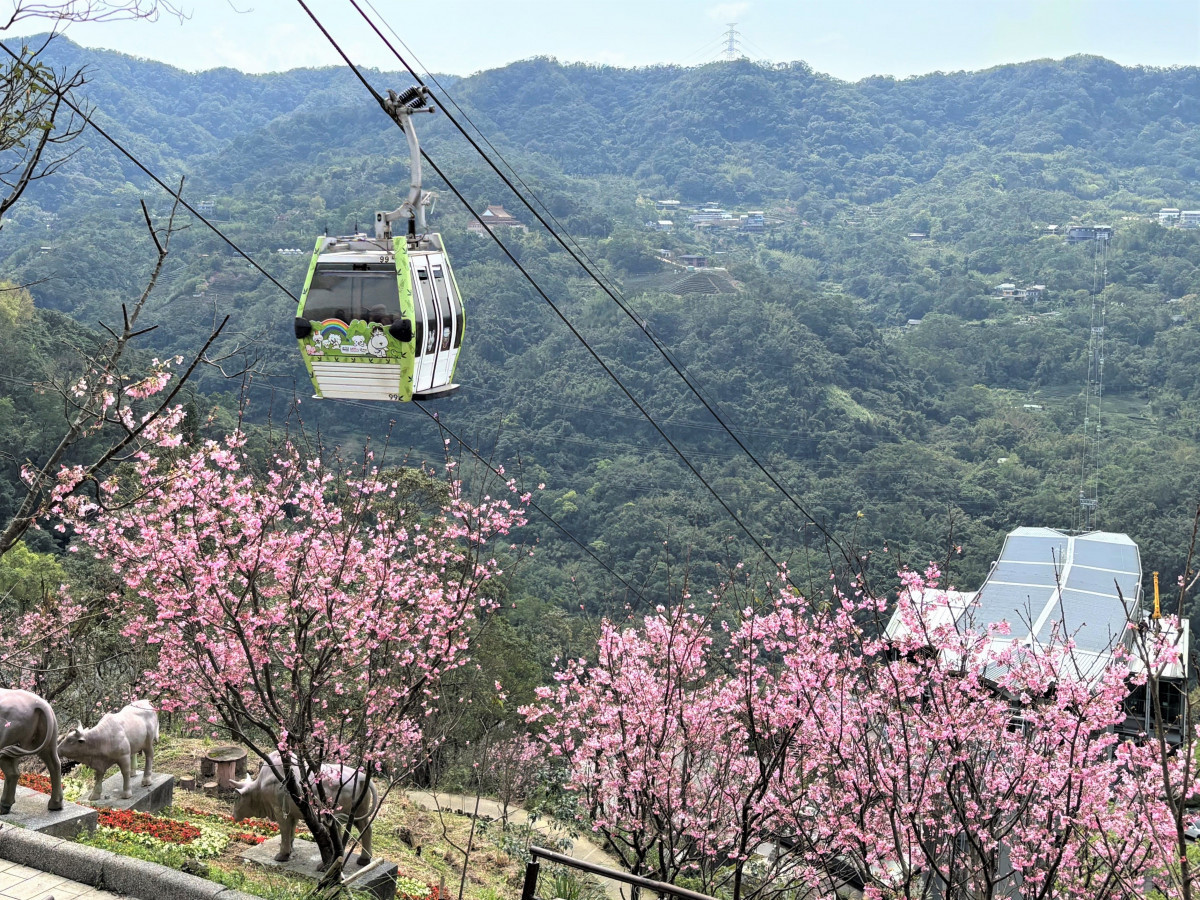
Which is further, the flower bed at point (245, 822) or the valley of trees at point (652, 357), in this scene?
the valley of trees at point (652, 357)

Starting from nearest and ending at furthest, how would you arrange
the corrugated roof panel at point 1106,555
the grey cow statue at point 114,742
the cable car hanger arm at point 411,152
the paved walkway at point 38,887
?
1. the paved walkway at point 38,887
2. the cable car hanger arm at point 411,152
3. the grey cow statue at point 114,742
4. the corrugated roof panel at point 1106,555

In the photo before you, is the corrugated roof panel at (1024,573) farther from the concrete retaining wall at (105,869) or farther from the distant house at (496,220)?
the distant house at (496,220)

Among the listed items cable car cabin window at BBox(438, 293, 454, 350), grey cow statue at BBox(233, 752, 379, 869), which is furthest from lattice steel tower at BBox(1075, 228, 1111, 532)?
grey cow statue at BBox(233, 752, 379, 869)

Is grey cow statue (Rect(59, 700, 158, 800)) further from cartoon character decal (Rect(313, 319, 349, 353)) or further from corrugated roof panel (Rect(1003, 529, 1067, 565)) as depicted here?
corrugated roof panel (Rect(1003, 529, 1067, 565))

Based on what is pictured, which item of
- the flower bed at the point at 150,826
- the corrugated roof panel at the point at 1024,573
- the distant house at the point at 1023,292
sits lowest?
the corrugated roof panel at the point at 1024,573

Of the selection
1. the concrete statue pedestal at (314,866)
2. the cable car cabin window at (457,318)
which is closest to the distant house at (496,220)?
the cable car cabin window at (457,318)
